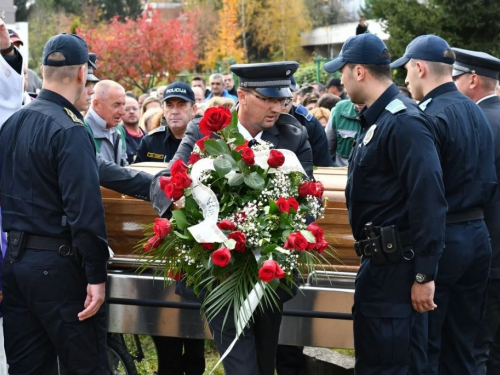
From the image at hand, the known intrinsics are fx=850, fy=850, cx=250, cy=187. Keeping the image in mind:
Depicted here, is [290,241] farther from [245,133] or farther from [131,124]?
[131,124]

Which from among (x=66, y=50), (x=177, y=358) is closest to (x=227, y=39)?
(x=177, y=358)

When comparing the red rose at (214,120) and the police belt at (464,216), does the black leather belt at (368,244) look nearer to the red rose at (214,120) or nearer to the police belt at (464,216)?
the police belt at (464,216)

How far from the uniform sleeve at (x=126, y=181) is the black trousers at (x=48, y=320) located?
2.55 ft

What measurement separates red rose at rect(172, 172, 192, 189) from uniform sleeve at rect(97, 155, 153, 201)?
0.99 m

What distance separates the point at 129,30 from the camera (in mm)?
31250

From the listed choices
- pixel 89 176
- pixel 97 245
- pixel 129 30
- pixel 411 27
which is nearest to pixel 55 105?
pixel 89 176

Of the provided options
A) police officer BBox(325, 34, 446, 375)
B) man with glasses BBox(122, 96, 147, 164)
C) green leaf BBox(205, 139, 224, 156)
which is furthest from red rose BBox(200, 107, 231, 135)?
man with glasses BBox(122, 96, 147, 164)

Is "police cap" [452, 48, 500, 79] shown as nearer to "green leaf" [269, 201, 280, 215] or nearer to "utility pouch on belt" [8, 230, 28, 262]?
"green leaf" [269, 201, 280, 215]

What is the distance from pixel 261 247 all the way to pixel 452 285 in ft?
4.45

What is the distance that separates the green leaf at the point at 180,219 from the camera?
3990 mm

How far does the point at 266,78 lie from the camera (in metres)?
4.57

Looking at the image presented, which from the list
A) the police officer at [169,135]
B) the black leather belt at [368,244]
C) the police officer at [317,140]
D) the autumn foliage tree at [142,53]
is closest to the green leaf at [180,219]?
the black leather belt at [368,244]

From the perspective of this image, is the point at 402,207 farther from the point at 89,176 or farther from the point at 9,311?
the point at 9,311

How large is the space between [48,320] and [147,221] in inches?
46.1
